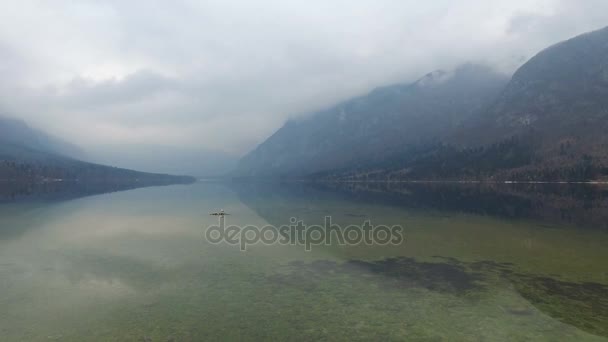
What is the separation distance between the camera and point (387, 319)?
76.4ft

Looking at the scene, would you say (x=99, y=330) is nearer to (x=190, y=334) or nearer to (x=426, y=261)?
(x=190, y=334)

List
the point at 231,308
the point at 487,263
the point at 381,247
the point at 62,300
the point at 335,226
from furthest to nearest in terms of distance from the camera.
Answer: the point at 335,226 < the point at 381,247 < the point at 487,263 < the point at 62,300 < the point at 231,308

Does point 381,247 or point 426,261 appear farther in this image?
point 381,247

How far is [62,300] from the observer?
90.1 feet

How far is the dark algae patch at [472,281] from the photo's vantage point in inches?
957

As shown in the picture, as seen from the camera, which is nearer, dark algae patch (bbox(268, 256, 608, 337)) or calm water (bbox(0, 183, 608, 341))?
calm water (bbox(0, 183, 608, 341))

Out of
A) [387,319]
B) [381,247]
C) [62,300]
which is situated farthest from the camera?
[381,247]

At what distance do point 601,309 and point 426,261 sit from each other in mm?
16442

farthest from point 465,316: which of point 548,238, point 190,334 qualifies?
point 548,238

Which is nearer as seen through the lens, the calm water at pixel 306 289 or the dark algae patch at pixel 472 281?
the calm water at pixel 306 289

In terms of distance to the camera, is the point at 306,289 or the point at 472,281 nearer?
the point at 306,289

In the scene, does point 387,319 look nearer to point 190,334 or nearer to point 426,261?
point 190,334

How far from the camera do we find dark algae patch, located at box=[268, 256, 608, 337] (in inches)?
957

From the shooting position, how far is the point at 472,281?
3191 cm
